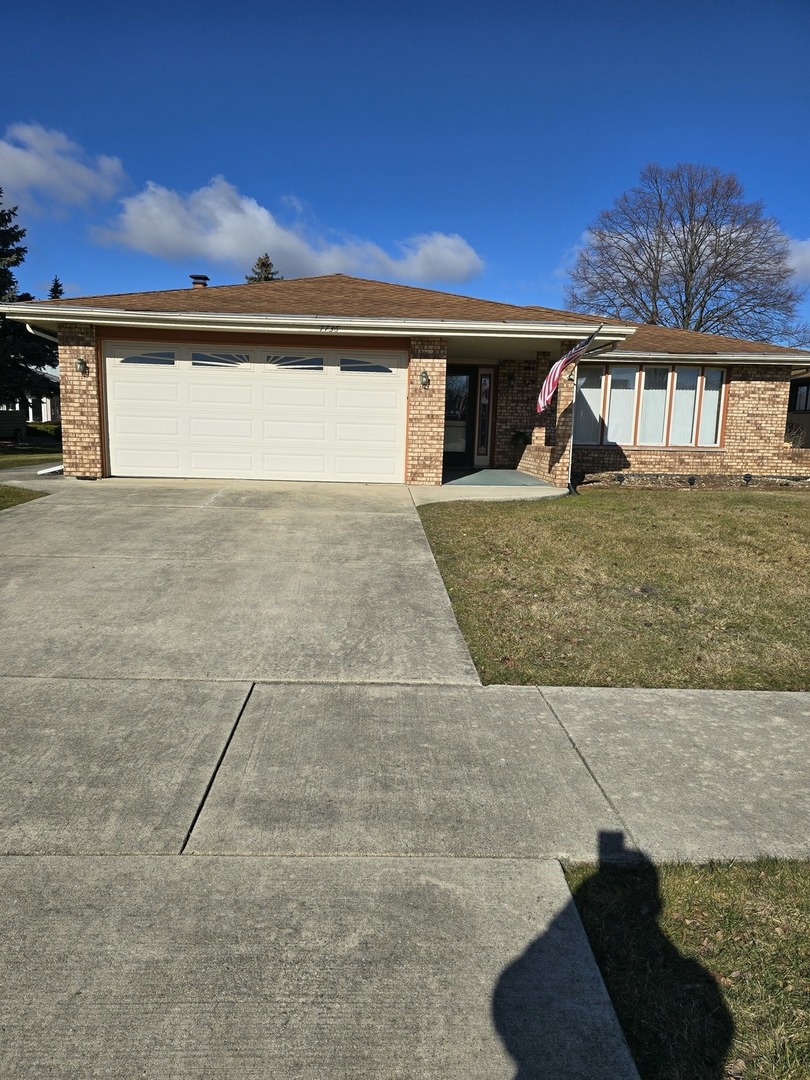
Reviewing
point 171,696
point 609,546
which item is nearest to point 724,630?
point 609,546

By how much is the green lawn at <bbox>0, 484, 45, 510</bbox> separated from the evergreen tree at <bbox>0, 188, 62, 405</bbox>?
1544 centimetres

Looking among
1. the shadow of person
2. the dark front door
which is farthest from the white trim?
the shadow of person

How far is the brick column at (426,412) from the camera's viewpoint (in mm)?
12859

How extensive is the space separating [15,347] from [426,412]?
1906 centimetres

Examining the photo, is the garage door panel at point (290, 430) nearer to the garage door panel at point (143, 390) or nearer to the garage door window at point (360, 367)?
the garage door window at point (360, 367)

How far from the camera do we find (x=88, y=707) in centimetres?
423

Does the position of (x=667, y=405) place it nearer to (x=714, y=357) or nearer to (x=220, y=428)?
(x=714, y=357)

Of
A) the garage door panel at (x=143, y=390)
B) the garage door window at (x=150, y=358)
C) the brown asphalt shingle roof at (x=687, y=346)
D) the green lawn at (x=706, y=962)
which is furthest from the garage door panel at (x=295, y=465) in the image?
the green lawn at (x=706, y=962)

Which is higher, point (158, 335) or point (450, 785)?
point (158, 335)

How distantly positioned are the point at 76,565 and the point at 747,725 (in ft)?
20.2

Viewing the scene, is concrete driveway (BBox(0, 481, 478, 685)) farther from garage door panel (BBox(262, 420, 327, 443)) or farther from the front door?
the front door

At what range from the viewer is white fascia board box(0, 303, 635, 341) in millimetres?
12164

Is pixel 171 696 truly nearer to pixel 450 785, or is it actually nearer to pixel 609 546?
pixel 450 785

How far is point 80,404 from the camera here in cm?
1280
